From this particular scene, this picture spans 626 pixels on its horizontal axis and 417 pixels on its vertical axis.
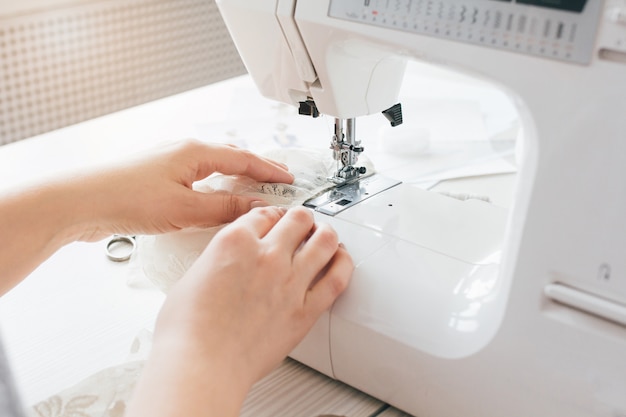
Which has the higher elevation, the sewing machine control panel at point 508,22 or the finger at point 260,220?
the sewing machine control panel at point 508,22

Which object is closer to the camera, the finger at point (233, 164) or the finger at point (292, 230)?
the finger at point (292, 230)

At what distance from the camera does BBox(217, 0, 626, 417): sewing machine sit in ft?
2.03

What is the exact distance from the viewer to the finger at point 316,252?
2.48 ft

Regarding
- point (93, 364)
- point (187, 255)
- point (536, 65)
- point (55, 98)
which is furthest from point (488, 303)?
point (55, 98)

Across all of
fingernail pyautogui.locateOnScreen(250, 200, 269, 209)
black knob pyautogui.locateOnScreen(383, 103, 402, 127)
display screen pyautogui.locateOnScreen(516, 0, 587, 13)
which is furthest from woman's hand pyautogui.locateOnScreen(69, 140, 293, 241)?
display screen pyautogui.locateOnScreen(516, 0, 587, 13)

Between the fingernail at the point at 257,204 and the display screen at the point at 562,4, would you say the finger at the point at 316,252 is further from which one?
the display screen at the point at 562,4

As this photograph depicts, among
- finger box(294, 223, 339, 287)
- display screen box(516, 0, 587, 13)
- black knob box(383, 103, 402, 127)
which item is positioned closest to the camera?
display screen box(516, 0, 587, 13)

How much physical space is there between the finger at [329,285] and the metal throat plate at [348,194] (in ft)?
0.44

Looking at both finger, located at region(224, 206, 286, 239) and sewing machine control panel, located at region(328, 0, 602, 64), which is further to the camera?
finger, located at region(224, 206, 286, 239)

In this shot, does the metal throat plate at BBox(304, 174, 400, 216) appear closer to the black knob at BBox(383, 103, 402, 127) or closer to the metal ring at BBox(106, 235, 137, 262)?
the black knob at BBox(383, 103, 402, 127)

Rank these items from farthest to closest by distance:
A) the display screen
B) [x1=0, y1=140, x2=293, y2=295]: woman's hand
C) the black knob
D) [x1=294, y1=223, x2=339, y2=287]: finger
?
the black knob < [x1=0, y1=140, x2=293, y2=295]: woman's hand < [x1=294, y1=223, x2=339, y2=287]: finger < the display screen

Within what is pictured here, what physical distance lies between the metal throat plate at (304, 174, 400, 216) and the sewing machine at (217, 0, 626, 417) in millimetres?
17

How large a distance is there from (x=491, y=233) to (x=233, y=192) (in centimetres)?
34

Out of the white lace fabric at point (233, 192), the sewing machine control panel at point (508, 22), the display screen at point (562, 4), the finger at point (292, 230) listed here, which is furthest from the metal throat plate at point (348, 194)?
the display screen at point (562, 4)
